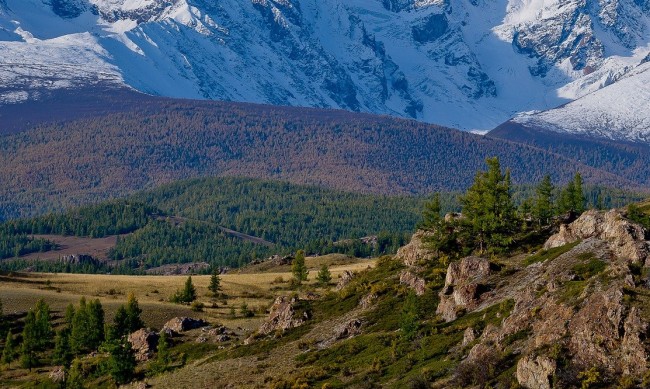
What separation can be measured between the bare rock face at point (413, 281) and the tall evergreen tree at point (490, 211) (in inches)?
306

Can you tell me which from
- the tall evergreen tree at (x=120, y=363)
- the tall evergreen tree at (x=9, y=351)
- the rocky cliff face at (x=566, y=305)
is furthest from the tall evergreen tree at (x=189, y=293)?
the rocky cliff face at (x=566, y=305)

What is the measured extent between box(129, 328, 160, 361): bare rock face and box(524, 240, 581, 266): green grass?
41.1 metres

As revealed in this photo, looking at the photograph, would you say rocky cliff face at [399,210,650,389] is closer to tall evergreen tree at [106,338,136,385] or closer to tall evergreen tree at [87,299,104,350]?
tall evergreen tree at [106,338,136,385]

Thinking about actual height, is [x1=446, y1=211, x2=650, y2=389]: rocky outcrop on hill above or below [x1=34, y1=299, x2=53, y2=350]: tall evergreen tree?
above

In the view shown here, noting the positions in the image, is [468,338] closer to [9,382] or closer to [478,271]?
[478,271]

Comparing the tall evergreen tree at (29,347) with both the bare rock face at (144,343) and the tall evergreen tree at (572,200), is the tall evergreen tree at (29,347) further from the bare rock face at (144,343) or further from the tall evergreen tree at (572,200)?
the tall evergreen tree at (572,200)

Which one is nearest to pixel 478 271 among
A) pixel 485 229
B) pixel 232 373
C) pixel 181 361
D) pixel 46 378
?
pixel 485 229

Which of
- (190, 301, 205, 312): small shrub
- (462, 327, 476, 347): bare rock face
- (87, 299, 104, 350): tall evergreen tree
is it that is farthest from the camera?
(190, 301, 205, 312): small shrub

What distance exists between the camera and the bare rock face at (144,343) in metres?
122

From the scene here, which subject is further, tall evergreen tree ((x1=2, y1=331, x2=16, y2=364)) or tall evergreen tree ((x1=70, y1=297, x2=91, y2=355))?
tall evergreen tree ((x1=70, y1=297, x2=91, y2=355))

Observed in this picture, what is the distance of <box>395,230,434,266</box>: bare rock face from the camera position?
12319 cm

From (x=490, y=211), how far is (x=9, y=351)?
5446 cm

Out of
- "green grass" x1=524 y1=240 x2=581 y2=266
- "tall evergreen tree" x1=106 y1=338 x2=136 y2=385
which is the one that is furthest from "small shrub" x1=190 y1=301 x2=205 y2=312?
"green grass" x1=524 y1=240 x2=581 y2=266

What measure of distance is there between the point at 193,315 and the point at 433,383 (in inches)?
2566
